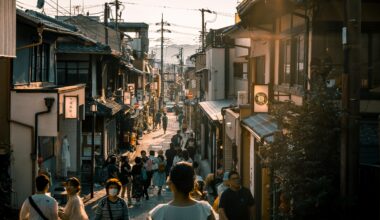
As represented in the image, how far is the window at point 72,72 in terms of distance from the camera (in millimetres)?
31203

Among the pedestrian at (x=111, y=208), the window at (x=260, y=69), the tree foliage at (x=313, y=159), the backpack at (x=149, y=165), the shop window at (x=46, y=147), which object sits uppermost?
the window at (x=260, y=69)

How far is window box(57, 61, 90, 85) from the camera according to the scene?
102 ft

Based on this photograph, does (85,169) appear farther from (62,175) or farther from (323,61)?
(323,61)

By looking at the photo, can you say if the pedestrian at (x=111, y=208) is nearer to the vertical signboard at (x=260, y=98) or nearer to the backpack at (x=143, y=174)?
the vertical signboard at (x=260, y=98)

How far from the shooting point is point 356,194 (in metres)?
8.12

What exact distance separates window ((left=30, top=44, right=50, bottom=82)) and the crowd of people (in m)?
4.14

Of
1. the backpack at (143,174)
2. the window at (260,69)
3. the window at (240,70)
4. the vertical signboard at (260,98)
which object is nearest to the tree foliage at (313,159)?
the vertical signboard at (260,98)

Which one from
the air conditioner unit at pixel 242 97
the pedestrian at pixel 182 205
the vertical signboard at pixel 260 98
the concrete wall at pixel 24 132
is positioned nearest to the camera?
the pedestrian at pixel 182 205

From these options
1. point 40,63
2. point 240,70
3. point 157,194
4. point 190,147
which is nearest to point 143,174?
point 157,194

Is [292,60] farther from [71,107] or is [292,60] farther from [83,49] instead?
[83,49]

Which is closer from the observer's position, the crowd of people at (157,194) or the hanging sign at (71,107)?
the crowd of people at (157,194)

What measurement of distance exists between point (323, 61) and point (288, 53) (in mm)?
5266

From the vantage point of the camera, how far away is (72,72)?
3131 centimetres

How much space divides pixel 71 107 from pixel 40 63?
10.4 feet
